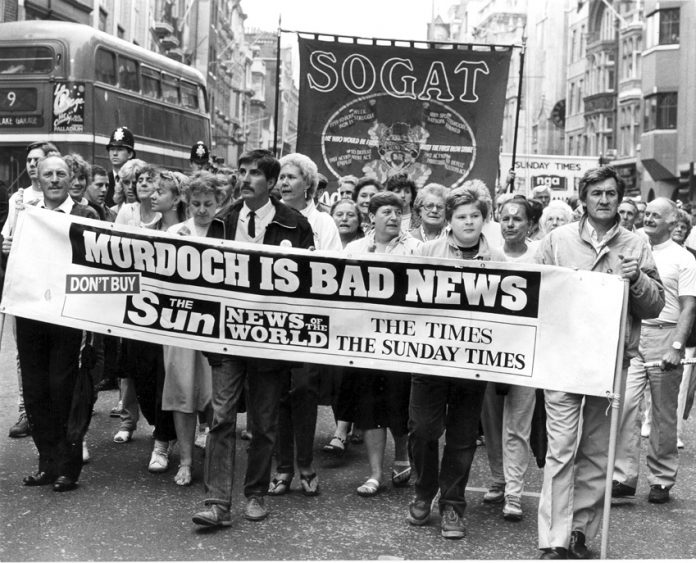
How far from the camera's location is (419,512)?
6.44 metres

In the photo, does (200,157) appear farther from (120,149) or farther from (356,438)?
(356,438)

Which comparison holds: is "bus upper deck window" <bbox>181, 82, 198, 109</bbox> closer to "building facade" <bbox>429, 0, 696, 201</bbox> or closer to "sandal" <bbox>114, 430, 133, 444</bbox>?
"building facade" <bbox>429, 0, 696, 201</bbox>

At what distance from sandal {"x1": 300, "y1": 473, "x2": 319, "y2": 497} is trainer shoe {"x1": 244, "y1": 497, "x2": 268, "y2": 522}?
0.65 meters

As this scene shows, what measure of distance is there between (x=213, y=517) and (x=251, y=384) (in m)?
0.80

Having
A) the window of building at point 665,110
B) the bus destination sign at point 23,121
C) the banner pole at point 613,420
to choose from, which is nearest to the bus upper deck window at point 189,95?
the bus destination sign at point 23,121

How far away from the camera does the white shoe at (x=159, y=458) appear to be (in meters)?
7.51

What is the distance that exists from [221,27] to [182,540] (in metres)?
74.5

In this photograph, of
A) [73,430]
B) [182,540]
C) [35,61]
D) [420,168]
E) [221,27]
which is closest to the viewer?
[182,540]

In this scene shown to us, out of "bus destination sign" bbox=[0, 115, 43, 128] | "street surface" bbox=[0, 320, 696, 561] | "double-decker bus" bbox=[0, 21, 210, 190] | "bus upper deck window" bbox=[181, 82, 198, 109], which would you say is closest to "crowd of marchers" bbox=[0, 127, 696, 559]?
"street surface" bbox=[0, 320, 696, 561]

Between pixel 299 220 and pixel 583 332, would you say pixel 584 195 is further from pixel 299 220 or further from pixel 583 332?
pixel 299 220

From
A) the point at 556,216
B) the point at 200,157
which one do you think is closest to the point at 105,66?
the point at 200,157

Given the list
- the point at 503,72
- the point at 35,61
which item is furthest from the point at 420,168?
the point at 35,61

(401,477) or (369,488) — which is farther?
(401,477)

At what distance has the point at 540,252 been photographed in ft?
20.9
